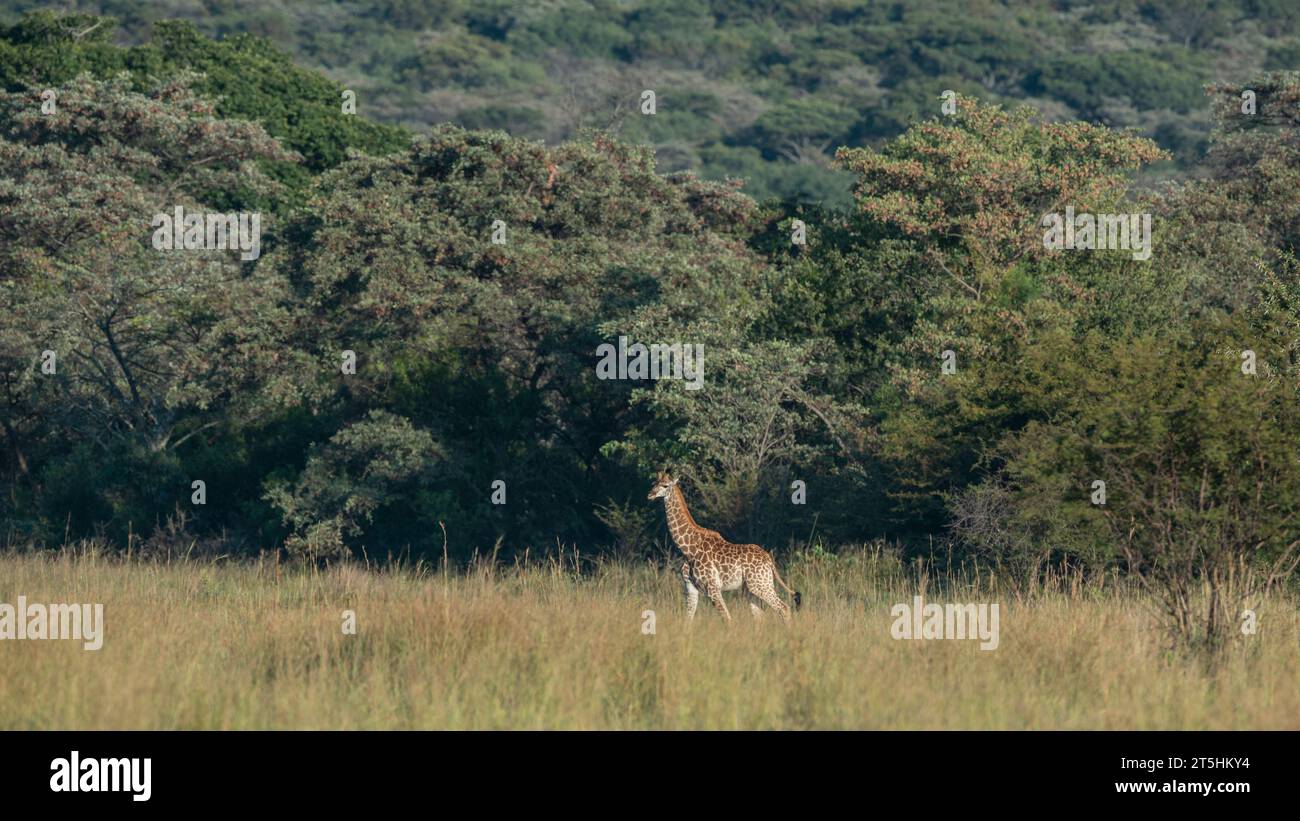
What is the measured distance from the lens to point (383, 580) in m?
15.2

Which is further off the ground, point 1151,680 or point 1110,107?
point 1110,107

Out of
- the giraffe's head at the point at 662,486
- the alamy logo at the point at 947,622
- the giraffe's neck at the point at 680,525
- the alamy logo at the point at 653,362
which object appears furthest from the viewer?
the alamy logo at the point at 653,362

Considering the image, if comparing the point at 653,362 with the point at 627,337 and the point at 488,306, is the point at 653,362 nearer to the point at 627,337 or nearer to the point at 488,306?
the point at 627,337

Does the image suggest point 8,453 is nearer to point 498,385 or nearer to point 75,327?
point 75,327

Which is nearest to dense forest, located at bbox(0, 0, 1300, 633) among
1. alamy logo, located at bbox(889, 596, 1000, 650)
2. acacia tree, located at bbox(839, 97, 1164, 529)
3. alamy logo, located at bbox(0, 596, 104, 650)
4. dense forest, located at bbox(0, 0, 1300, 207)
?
acacia tree, located at bbox(839, 97, 1164, 529)

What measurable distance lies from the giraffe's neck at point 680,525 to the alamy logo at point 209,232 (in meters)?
13.7

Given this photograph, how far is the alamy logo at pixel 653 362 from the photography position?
21.2 metres

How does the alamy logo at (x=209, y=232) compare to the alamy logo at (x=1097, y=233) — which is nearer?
the alamy logo at (x=1097, y=233)

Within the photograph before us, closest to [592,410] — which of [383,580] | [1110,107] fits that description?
[383,580]

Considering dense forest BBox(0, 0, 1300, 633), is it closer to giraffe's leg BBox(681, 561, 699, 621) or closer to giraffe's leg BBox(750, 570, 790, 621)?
giraffe's leg BBox(750, 570, 790, 621)
